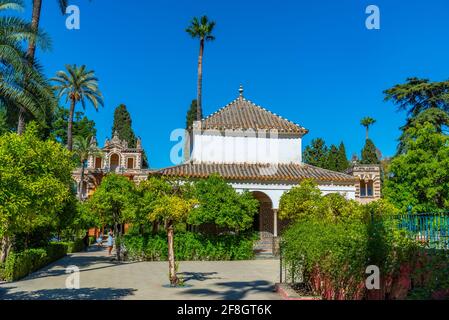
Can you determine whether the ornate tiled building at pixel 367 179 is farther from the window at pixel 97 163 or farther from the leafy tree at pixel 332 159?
the window at pixel 97 163

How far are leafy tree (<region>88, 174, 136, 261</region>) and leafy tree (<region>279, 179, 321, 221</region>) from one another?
326 inches

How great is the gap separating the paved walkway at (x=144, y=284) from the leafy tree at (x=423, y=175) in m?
13.9

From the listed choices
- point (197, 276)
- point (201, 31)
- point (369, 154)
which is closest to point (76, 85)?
point (201, 31)

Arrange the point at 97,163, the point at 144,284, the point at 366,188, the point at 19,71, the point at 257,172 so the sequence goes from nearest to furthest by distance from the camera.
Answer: the point at 144,284, the point at 19,71, the point at 257,172, the point at 366,188, the point at 97,163

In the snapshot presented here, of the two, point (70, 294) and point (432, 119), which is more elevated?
point (432, 119)

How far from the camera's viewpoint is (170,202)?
13828mm

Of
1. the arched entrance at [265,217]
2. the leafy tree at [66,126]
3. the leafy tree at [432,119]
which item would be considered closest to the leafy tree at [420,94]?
the leafy tree at [432,119]

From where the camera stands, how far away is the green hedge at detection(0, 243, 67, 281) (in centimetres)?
1342

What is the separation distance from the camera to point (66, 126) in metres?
56.4

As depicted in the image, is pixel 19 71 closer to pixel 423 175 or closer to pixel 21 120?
pixel 21 120

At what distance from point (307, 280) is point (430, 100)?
2816 cm

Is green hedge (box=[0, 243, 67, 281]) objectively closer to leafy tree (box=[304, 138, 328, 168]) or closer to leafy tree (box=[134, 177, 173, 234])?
leafy tree (box=[134, 177, 173, 234])

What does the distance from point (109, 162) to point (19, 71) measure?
3479cm
